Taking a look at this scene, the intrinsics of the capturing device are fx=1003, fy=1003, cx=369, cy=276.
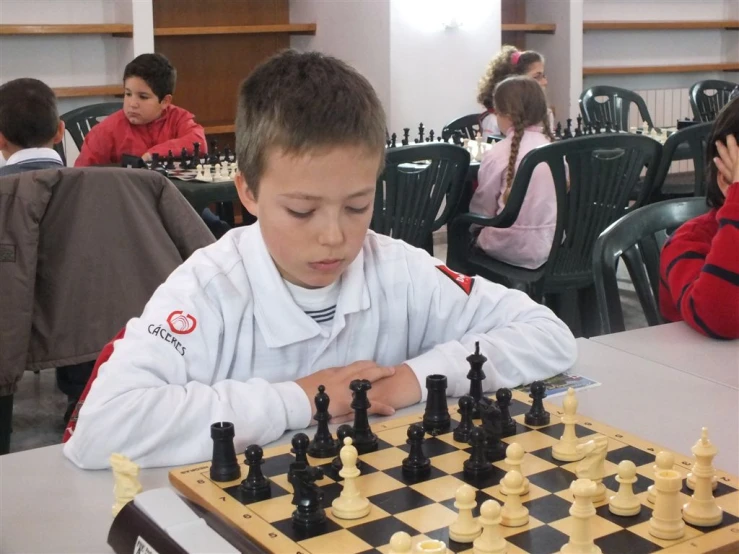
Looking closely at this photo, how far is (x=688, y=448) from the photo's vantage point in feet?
3.91

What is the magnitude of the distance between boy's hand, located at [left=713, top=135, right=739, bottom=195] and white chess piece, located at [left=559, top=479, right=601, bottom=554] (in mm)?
1262

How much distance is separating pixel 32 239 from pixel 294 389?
4.74 feet

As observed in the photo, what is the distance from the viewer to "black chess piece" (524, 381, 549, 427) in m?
1.21

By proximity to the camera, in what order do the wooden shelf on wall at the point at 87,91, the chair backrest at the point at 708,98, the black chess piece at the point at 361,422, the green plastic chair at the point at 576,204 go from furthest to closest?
1. the chair backrest at the point at 708,98
2. the wooden shelf on wall at the point at 87,91
3. the green plastic chair at the point at 576,204
4. the black chess piece at the point at 361,422

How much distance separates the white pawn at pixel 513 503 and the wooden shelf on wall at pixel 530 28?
602 cm

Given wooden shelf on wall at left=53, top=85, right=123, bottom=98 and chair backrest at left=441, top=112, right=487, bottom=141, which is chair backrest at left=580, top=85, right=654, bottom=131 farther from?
wooden shelf on wall at left=53, top=85, right=123, bottom=98

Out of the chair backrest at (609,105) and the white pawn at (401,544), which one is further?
the chair backrest at (609,105)

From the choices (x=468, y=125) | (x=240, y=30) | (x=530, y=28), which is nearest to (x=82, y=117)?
(x=240, y=30)

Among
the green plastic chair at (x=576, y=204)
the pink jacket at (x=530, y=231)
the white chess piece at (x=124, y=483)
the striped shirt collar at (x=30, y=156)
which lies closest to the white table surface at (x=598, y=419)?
the white chess piece at (x=124, y=483)

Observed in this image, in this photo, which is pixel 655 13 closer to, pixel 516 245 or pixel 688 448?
pixel 516 245

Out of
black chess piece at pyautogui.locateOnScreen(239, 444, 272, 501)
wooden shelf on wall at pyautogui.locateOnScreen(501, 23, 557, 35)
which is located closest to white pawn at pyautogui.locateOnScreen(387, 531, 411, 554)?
black chess piece at pyautogui.locateOnScreen(239, 444, 272, 501)

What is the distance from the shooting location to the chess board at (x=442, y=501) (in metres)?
0.89

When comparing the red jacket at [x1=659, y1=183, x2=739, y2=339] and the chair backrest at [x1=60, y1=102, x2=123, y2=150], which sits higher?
the chair backrest at [x1=60, y1=102, x2=123, y2=150]

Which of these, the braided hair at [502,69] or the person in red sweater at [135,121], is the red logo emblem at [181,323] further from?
the braided hair at [502,69]
